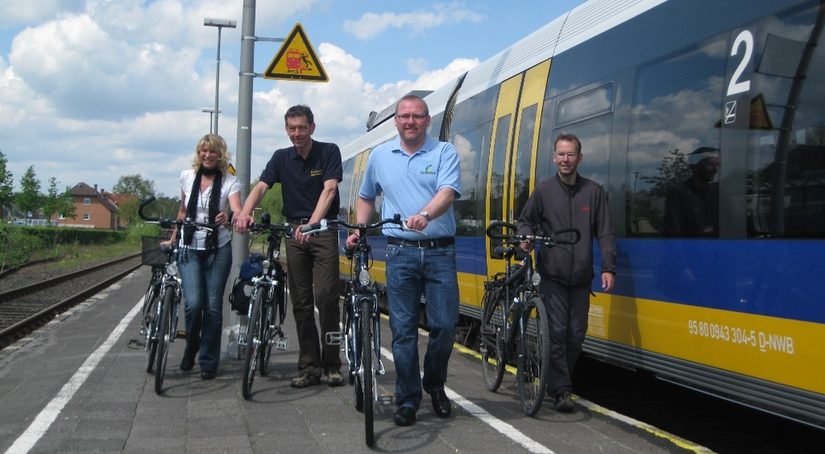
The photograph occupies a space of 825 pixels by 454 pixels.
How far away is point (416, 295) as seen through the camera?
546 centimetres

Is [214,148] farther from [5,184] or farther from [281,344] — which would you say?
[5,184]

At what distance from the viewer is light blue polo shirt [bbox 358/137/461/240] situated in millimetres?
5398

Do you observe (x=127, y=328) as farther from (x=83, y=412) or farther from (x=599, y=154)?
(x=599, y=154)

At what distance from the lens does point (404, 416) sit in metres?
5.36

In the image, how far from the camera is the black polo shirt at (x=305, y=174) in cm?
665

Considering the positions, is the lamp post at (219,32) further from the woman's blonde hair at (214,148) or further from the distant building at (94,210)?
the distant building at (94,210)

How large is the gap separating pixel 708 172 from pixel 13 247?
43.8 m

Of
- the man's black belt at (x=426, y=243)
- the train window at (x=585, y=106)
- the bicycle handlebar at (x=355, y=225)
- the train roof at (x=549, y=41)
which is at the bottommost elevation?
the man's black belt at (x=426, y=243)

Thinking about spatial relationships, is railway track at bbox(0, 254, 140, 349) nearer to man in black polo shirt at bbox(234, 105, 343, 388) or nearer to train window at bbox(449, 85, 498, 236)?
train window at bbox(449, 85, 498, 236)

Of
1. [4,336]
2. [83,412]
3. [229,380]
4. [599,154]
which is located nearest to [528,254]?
[599,154]

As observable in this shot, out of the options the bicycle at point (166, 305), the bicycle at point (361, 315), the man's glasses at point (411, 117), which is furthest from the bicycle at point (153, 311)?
the man's glasses at point (411, 117)

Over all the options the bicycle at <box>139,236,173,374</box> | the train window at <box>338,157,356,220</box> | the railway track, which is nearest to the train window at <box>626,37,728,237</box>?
the bicycle at <box>139,236,173,374</box>

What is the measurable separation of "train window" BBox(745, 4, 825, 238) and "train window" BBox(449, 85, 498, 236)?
4.92 m

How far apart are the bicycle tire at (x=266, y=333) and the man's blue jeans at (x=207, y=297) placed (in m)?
0.35
